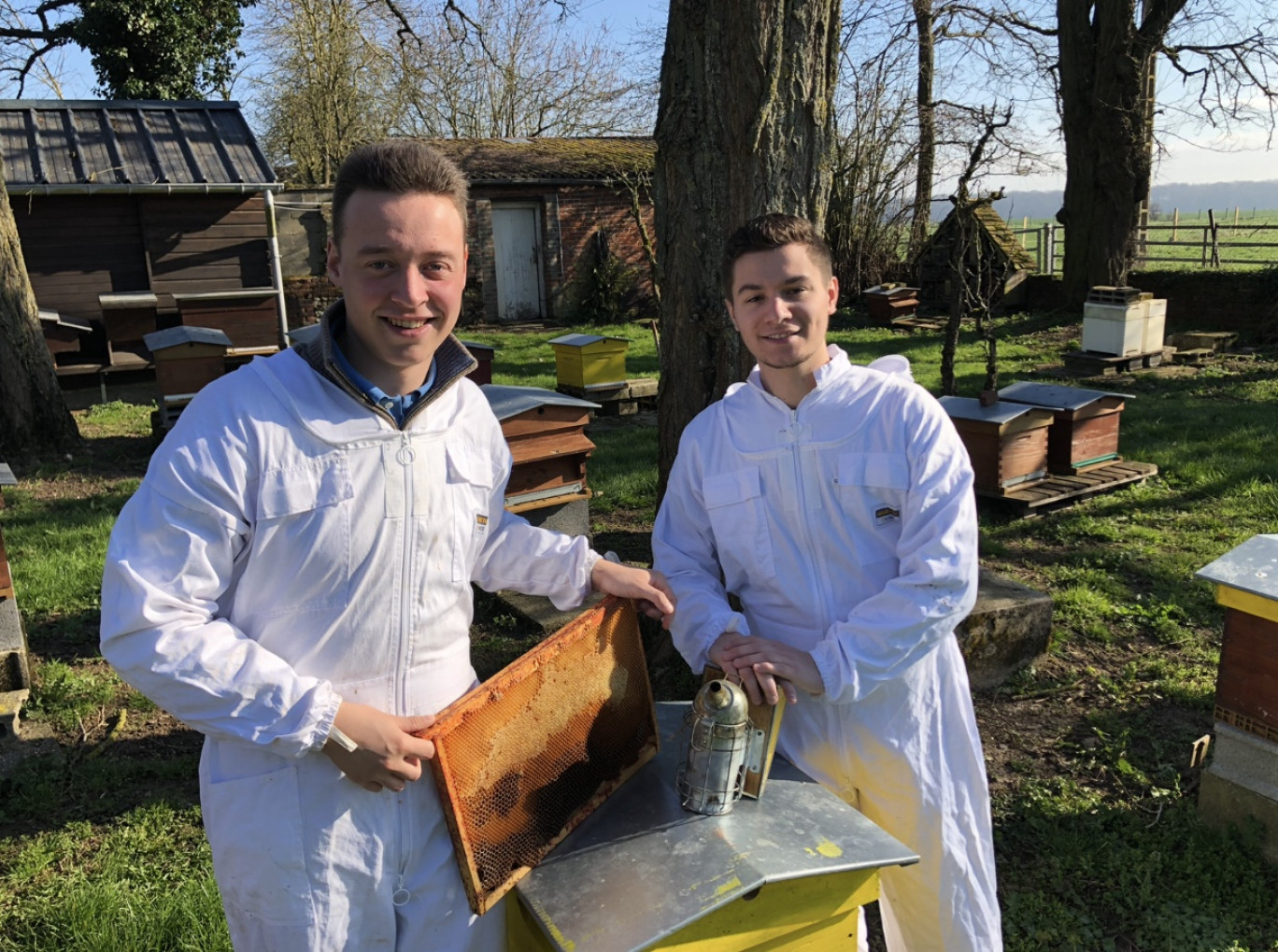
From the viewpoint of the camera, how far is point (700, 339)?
319cm

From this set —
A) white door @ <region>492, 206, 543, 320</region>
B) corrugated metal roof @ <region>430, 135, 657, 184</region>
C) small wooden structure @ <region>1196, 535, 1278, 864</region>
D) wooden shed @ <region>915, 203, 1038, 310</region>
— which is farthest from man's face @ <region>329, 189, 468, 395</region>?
white door @ <region>492, 206, 543, 320</region>

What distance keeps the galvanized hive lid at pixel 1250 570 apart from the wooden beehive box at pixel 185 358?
7.57 m

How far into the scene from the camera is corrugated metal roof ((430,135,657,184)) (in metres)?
16.6

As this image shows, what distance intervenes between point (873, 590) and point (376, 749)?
39.1 inches

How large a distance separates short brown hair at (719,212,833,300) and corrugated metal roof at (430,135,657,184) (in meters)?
14.9

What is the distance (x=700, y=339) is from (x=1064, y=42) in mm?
13748

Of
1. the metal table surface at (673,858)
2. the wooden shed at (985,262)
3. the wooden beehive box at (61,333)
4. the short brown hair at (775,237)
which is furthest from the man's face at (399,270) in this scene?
the wooden shed at (985,262)

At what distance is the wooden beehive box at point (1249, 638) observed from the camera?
2.62 meters

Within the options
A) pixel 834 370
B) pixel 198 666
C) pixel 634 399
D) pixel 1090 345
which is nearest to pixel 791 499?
pixel 834 370

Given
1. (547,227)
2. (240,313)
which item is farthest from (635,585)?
(547,227)

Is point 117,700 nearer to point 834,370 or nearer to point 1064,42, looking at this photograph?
point 834,370

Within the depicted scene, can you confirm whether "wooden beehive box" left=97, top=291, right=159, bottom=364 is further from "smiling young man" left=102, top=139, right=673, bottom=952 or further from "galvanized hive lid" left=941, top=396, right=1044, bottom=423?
"smiling young man" left=102, top=139, right=673, bottom=952

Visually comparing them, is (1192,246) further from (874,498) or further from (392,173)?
(392,173)

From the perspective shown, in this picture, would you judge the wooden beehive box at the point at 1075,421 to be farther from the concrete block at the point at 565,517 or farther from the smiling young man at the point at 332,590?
the smiling young man at the point at 332,590
